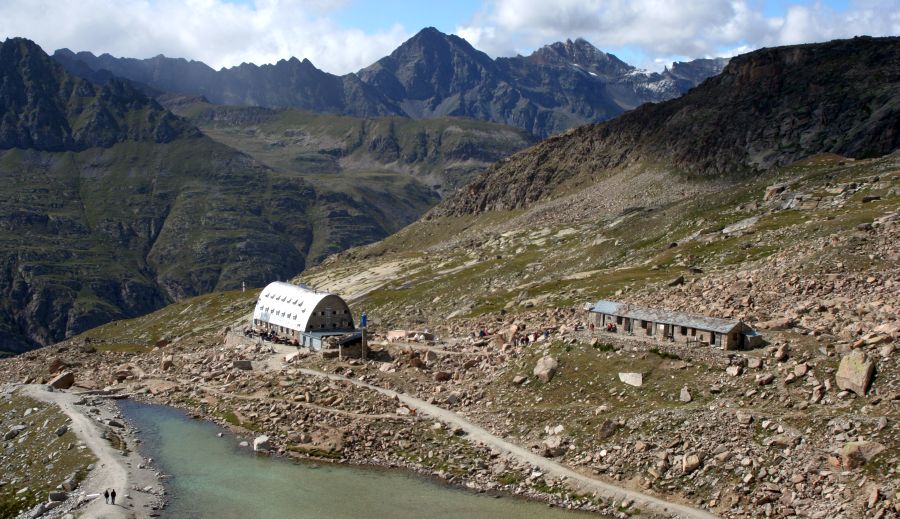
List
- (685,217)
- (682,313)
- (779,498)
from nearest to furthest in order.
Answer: (779,498) < (682,313) < (685,217)

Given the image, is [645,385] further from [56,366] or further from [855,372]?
[56,366]

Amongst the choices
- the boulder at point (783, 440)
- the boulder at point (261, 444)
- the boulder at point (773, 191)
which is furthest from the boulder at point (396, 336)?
the boulder at point (773, 191)

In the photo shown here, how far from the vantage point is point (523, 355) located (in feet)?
296

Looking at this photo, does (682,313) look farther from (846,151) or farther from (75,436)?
(846,151)

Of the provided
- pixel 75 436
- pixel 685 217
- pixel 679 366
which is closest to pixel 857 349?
pixel 679 366

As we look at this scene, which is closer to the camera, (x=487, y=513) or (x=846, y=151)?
(x=487, y=513)

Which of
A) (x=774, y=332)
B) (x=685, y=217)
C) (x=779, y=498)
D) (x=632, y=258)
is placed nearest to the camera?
(x=779, y=498)

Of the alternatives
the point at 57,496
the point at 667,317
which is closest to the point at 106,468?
the point at 57,496

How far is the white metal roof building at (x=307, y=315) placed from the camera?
125 meters

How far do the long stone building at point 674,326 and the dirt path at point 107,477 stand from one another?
4691 centimetres

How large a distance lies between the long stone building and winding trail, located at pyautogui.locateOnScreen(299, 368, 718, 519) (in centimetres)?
1871

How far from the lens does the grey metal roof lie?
78.2 m

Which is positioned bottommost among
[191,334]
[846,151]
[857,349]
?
[191,334]

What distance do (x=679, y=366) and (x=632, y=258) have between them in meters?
70.4
